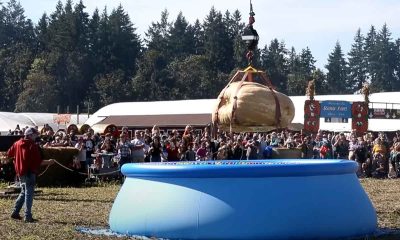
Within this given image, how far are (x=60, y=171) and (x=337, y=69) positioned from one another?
442 feet

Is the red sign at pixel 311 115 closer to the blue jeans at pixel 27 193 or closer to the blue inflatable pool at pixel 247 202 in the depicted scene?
the blue jeans at pixel 27 193

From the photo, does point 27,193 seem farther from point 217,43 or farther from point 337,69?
point 337,69

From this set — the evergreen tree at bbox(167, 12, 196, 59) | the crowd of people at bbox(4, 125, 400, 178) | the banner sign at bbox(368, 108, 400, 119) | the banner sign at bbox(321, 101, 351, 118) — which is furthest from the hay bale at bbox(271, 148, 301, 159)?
the evergreen tree at bbox(167, 12, 196, 59)

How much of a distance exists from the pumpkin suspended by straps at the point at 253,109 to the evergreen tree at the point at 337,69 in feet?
443

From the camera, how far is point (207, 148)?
950 inches

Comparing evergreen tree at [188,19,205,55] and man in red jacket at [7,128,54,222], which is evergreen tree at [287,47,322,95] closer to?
evergreen tree at [188,19,205,55]

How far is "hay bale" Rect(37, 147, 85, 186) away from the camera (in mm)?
21984

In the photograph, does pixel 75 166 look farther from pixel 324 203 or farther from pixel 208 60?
pixel 208 60

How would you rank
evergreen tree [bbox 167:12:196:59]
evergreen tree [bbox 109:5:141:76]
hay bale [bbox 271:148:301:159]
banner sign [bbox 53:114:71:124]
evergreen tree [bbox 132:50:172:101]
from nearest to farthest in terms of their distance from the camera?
1. hay bale [bbox 271:148:301:159]
2. banner sign [bbox 53:114:71:124]
3. evergreen tree [bbox 132:50:172:101]
4. evergreen tree [bbox 109:5:141:76]
5. evergreen tree [bbox 167:12:196:59]

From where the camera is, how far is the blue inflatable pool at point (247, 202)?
10.5m

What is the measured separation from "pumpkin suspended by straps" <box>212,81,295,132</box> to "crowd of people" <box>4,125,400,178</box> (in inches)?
370

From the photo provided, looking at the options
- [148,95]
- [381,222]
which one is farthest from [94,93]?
[381,222]

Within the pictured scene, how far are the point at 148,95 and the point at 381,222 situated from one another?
243ft

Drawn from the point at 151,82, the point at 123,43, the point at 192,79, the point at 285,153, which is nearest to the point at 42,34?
the point at 123,43
